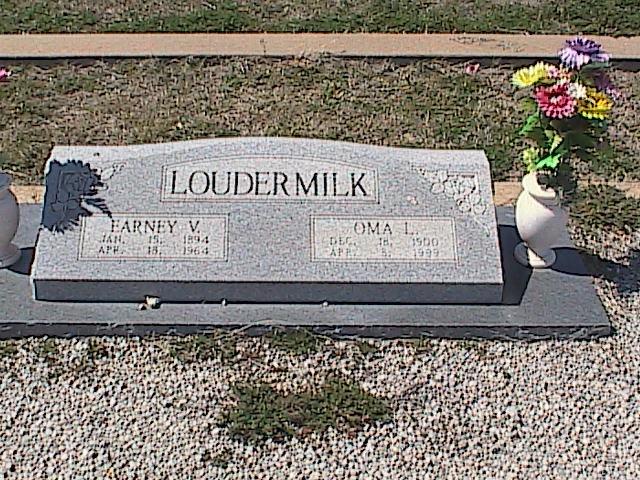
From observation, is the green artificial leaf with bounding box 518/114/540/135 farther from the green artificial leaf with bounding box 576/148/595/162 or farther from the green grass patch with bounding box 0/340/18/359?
the green grass patch with bounding box 0/340/18/359

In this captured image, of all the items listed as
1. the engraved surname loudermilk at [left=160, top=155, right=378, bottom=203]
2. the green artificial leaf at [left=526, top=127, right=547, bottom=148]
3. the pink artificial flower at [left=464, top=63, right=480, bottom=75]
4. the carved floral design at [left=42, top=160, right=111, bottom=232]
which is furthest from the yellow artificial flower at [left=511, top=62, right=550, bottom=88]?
the pink artificial flower at [left=464, top=63, right=480, bottom=75]

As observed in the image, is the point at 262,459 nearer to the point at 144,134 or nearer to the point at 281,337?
the point at 281,337

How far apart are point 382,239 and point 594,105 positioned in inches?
50.7

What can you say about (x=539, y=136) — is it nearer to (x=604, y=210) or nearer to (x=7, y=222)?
(x=604, y=210)

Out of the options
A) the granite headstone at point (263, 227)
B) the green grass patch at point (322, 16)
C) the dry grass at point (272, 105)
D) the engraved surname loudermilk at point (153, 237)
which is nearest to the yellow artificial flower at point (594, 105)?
the granite headstone at point (263, 227)

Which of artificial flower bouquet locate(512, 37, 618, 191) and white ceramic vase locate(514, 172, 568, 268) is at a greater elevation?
artificial flower bouquet locate(512, 37, 618, 191)

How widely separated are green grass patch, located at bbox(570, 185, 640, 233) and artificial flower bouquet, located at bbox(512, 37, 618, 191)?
3.32 ft

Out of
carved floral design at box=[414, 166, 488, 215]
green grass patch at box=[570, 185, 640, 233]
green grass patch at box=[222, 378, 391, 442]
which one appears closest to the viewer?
green grass patch at box=[222, 378, 391, 442]

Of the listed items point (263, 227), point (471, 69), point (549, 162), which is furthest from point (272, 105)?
point (549, 162)

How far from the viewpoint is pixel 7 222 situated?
210 inches

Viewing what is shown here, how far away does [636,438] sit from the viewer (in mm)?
4824

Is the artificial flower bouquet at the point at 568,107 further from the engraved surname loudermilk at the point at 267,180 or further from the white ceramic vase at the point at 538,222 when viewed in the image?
the engraved surname loudermilk at the point at 267,180

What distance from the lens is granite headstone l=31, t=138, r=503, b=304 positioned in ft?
17.2

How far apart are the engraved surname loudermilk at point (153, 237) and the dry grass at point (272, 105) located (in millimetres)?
1651
